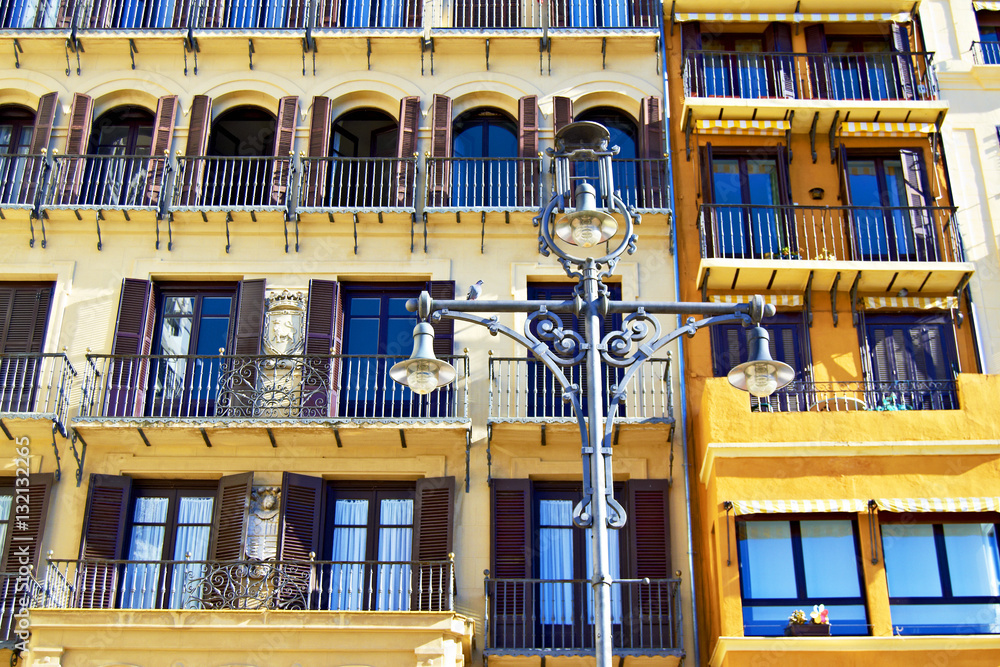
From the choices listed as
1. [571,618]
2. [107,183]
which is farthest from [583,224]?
[107,183]

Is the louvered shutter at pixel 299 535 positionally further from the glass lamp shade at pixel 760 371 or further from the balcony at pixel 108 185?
the glass lamp shade at pixel 760 371

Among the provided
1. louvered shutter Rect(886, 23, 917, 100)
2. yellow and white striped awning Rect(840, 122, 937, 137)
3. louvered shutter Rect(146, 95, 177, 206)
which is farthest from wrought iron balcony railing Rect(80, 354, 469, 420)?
louvered shutter Rect(886, 23, 917, 100)

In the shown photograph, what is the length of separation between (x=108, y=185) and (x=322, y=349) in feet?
16.2

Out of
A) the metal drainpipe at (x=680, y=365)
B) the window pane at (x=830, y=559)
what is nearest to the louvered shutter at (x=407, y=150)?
the metal drainpipe at (x=680, y=365)

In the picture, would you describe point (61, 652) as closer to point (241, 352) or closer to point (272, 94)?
point (241, 352)

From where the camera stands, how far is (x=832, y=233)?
778 inches

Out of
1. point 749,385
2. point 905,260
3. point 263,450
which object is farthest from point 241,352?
point 905,260

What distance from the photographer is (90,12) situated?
21703 mm

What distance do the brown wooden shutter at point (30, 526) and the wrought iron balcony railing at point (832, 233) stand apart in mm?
10364

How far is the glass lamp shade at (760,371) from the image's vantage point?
12500 mm

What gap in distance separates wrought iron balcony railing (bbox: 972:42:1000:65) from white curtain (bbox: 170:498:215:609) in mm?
14599

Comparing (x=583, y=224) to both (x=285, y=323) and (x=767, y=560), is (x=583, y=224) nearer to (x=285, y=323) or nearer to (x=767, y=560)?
(x=767, y=560)

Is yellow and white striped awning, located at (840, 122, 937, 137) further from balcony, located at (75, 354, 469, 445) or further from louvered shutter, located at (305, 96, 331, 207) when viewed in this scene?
louvered shutter, located at (305, 96, 331, 207)

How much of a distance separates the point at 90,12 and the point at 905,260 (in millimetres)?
14307
